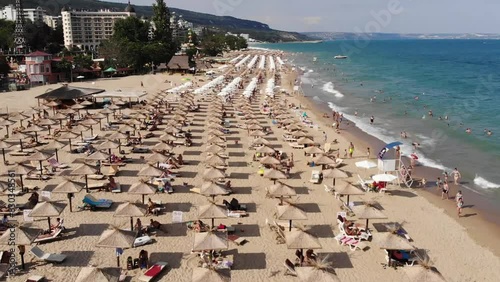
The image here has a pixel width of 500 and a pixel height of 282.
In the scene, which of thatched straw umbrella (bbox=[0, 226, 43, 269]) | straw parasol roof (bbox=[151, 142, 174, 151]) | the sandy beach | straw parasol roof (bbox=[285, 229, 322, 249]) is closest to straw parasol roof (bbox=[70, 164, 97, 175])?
the sandy beach

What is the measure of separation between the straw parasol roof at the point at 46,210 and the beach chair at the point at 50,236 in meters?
0.76

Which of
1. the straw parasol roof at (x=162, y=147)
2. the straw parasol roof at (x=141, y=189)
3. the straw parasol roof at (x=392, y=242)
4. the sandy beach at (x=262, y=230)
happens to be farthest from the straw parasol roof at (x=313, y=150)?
the straw parasol roof at (x=392, y=242)

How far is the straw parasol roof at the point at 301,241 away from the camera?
463 inches

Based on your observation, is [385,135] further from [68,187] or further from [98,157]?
[68,187]

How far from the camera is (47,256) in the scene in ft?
40.2

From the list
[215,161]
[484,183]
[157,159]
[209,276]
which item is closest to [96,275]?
[209,276]

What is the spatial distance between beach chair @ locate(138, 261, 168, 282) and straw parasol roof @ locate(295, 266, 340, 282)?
13.2 ft

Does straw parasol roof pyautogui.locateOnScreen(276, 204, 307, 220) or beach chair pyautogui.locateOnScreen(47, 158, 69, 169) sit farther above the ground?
straw parasol roof pyautogui.locateOnScreen(276, 204, 307, 220)

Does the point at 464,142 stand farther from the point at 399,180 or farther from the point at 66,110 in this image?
the point at 66,110

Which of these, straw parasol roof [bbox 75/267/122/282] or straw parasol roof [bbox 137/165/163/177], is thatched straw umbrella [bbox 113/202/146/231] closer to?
straw parasol roof [bbox 75/267/122/282]

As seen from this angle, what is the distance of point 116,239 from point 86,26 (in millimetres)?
134158

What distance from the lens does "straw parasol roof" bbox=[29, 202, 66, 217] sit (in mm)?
13148

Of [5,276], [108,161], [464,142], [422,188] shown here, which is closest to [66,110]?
[108,161]

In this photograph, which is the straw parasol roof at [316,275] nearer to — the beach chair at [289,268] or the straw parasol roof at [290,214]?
the beach chair at [289,268]
